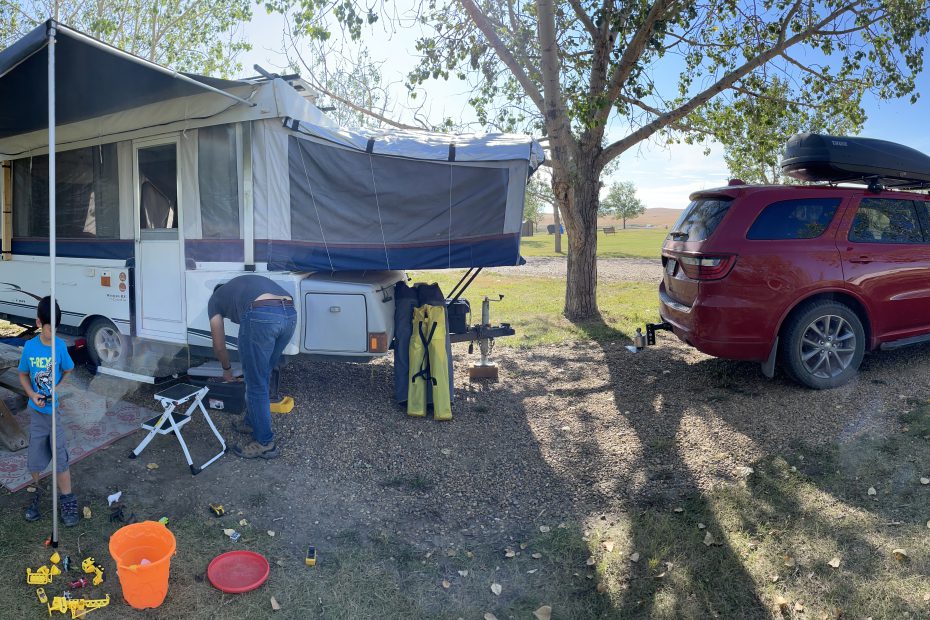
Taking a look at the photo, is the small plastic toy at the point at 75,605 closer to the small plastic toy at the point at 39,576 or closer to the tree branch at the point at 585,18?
the small plastic toy at the point at 39,576

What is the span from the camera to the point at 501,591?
3475 millimetres

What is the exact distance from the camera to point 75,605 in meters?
3.12

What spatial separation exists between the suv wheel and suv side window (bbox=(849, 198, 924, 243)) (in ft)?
2.39

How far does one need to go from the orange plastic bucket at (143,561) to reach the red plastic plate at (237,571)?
10.5 inches

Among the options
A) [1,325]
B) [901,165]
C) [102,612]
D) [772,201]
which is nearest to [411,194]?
[772,201]

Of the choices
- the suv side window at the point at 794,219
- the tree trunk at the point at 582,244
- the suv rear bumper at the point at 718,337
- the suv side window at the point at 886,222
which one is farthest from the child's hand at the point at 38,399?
the tree trunk at the point at 582,244

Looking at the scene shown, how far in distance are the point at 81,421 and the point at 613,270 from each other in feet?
58.1

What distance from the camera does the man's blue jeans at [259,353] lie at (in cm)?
474

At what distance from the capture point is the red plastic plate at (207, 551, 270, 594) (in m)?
3.36

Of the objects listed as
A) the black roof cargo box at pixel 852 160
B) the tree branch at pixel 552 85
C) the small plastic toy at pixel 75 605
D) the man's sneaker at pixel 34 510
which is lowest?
the small plastic toy at pixel 75 605

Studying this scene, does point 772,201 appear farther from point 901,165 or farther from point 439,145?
point 439,145

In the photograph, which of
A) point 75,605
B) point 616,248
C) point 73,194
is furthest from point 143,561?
point 616,248

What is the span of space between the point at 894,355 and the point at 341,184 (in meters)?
5.95

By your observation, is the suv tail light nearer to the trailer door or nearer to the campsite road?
the trailer door
